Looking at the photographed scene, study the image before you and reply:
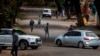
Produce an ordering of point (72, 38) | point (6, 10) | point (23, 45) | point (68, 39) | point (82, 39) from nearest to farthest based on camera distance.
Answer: point (23, 45) < point (82, 39) < point (6, 10) < point (72, 38) < point (68, 39)

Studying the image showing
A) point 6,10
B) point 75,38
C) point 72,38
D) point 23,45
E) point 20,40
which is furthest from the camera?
point 72,38

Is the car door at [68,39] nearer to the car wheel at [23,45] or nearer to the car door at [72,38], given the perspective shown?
the car door at [72,38]

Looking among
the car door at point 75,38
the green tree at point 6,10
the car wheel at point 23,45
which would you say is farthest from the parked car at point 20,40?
the car door at point 75,38

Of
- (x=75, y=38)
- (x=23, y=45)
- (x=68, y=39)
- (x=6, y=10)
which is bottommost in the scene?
(x=23, y=45)

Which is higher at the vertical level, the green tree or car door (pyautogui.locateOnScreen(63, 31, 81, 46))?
the green tree

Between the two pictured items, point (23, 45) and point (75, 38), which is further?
point (75, 38)

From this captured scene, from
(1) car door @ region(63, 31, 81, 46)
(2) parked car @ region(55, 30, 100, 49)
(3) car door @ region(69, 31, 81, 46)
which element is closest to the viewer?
(2) parked car @ region(55, 30, 100, 49)

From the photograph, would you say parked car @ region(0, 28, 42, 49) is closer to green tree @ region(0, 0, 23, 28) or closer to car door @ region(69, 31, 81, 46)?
green tree @ region(0, 0, 23, 28)

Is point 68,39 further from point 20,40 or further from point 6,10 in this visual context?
point 6,10

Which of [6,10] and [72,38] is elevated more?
[6,10]

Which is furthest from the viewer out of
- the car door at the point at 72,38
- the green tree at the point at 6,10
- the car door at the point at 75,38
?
the car door at the point at 72,38

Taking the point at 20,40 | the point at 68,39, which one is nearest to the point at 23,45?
the point at 20,40

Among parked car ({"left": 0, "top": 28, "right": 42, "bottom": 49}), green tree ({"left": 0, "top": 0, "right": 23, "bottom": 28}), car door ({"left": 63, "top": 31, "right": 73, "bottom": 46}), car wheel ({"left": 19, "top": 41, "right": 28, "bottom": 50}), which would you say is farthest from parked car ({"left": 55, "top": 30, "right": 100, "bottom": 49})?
green tree ({"left": 0, "top": 0, "right": 23, "bottom": 28})

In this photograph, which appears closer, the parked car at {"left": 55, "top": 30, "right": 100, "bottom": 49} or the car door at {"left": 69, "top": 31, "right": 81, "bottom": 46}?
the parked car at {"left": 55, "top": 30, "right": 100, "bottom": 49}
